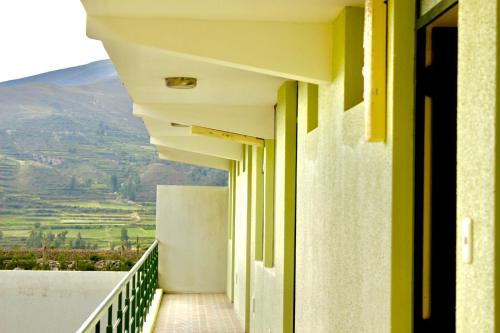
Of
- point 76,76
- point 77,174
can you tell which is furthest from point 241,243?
point 76,76

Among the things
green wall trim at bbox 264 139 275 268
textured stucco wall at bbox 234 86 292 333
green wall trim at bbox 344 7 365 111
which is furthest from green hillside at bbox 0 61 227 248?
green wall trim at bbox 344 7 365 111

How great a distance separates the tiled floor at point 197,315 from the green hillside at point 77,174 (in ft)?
111

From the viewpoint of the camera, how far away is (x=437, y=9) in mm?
2914

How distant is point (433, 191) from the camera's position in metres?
3.17

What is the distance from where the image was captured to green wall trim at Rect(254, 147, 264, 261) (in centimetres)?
930

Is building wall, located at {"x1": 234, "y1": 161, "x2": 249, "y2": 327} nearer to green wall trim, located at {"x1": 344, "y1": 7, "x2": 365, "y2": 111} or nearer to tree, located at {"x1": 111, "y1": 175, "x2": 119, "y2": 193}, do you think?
green wall trim, located at {"x1": 344, "y1": 7, "x2": 365, "y2": 111}

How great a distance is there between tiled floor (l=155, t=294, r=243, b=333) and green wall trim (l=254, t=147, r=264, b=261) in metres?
2.26

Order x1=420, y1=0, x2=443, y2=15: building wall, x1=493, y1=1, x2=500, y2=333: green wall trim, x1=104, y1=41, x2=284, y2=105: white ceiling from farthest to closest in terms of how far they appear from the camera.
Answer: x1=104, y1=41, x2=284, y2=105: white ceiling, x1=420, y1=0, x2=443, y2=15: building wall, x1=493, y1=1, x2=500, y2=333: green wall trim

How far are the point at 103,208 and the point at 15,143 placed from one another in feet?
32.8

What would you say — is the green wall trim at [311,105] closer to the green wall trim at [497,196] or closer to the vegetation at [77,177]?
the green wall trim at [497,196]

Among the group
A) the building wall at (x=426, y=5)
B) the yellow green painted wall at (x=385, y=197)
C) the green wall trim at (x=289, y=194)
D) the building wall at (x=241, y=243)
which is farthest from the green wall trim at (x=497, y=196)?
the building wall at (x=241, y=243)

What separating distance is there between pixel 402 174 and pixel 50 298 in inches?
704

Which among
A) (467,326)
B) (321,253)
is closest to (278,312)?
(321,253)

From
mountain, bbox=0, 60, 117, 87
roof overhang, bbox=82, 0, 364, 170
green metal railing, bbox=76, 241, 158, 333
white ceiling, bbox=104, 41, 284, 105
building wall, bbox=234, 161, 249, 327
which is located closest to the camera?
roof overhang, bbox=82, 0, 364, 170
